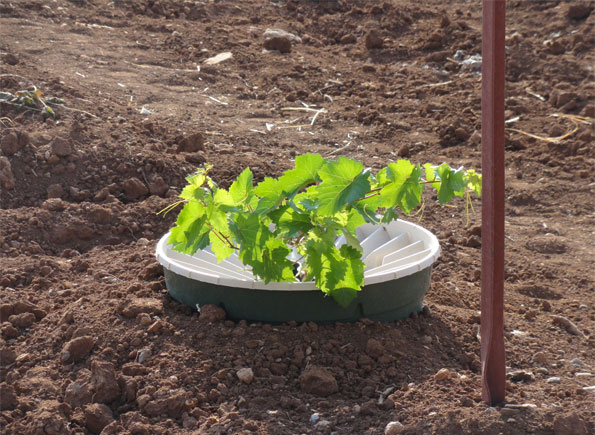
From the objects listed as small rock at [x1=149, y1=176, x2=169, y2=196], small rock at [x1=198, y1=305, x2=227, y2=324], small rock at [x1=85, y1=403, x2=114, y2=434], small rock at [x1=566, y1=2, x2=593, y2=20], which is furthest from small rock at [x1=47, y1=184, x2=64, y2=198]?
small rock at [x1=566, y1=2, x2=593, y2=20]

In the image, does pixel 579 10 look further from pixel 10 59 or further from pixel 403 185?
pixel 403 185

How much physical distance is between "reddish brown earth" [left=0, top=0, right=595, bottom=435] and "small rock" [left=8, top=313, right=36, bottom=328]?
0.01m

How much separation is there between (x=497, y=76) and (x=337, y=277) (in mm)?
854

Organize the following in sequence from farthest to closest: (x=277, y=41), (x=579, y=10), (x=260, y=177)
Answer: (x=579, y=10), (x=277, y=41), (x=260, y=177)

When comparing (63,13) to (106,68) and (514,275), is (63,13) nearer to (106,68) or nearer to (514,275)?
(106,68)

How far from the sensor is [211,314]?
2.94 metres

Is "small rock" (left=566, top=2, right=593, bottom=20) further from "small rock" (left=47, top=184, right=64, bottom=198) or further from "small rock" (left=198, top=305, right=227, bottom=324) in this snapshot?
"small rock" (left=198, top=305, right=227, bottom=324)

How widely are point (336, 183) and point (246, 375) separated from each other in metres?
0.72

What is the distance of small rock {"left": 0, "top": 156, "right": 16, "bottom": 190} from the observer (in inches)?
177

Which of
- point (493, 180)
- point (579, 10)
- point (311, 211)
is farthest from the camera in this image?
point (579, 10)

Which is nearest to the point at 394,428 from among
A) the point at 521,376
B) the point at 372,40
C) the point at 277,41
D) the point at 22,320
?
the point at 521,376

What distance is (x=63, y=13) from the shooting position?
322 inches

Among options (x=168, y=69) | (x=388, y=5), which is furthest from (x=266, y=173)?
(x=388, y=5)

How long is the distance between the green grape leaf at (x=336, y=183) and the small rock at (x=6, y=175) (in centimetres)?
255
